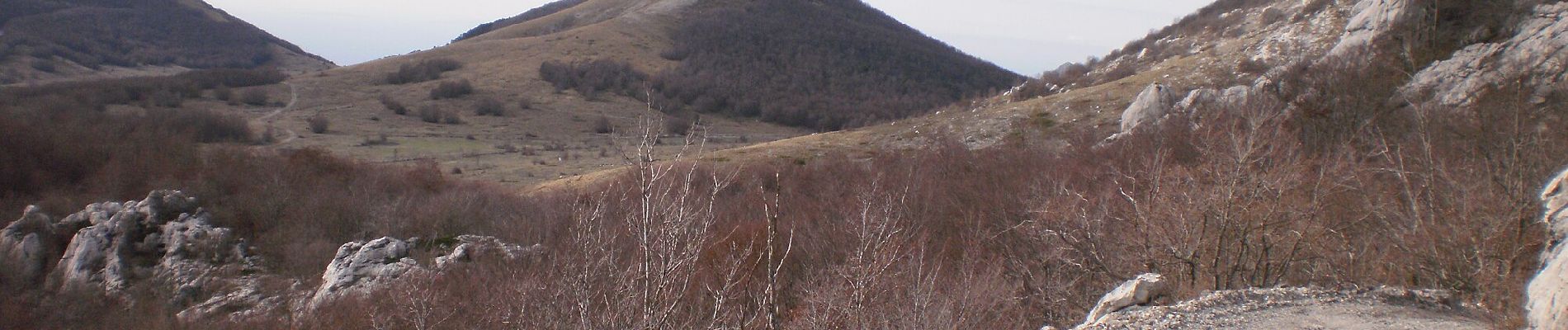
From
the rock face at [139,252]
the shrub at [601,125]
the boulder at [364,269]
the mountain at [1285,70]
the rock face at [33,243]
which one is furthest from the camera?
the shrub at [601,125]

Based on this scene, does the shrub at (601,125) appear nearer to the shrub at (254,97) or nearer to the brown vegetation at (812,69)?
the brown vegetation at (812,69)

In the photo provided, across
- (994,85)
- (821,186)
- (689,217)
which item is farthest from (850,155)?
(994,85)

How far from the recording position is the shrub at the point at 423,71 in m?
82.9

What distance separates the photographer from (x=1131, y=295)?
9.16 meters

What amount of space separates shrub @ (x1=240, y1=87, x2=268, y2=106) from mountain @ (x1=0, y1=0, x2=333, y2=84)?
24001mm

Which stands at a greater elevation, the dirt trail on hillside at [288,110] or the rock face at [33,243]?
the dirt trail on hillside at [288,110]

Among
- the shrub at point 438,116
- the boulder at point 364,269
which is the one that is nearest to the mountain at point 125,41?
the shrub at point 438,116

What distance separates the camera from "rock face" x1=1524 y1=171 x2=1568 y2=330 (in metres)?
6.10

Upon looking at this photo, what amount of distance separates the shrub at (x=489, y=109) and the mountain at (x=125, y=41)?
44.5 m

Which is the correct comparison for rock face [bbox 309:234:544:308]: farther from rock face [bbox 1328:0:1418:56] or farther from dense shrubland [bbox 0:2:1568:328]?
rock face [bbox 1328:0:1418:56]

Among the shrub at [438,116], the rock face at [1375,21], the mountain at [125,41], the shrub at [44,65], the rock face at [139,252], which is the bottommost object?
the rock face at [139,252]

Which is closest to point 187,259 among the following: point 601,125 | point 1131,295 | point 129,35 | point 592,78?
point 1131,295

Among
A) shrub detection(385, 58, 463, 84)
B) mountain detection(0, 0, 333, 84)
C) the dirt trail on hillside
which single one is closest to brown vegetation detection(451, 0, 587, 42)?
mountain detection(0, 0, 333, 84)

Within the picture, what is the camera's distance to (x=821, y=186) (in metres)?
29.7
